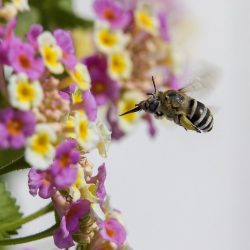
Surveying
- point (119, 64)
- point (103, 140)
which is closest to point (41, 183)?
point (103, 140)

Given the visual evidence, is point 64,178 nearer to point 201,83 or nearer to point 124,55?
point 201,83

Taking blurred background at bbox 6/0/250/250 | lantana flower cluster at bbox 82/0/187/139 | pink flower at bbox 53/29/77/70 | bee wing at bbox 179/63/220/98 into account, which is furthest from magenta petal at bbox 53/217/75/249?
blurred background at bbox 6/0/250/250

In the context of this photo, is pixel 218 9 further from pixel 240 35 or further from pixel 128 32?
pixel 128 32

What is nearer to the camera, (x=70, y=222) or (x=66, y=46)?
(x=70, y=222)

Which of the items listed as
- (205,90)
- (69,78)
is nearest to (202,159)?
(205,90)

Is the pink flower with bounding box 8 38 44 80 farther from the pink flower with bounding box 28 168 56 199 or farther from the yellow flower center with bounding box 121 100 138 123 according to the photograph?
the yellow flower center with bounding box 121 100 138 123

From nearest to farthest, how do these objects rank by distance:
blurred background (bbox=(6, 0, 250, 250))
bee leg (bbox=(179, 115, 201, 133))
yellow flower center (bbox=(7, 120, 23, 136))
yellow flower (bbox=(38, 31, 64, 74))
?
yellow flower center (bbox=(7, 120, 23, 136)), yellow flower (bbox=(38, 31, 64, 74)), bee leg (bbox=(179, 115, 201, 133)), blurred background (bbox=(6, 0, 250, 250))
